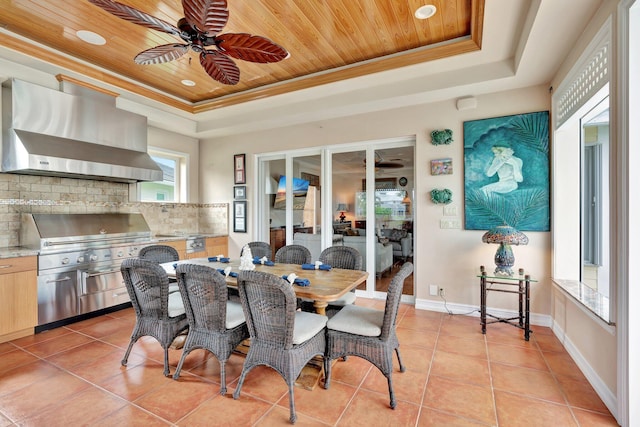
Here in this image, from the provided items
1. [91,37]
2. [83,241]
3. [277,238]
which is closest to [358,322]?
[277,238]

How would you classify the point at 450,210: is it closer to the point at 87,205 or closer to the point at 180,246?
the point at 180,246

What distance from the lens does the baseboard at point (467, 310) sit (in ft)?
10.9

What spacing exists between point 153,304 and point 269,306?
1.09 meters

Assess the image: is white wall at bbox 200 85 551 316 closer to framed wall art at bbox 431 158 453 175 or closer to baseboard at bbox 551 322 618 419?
framed wall art at bbox 431 158 453 175

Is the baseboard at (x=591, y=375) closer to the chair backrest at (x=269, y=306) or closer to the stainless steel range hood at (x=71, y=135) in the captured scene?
the chair backrest at (x=269, y=306)

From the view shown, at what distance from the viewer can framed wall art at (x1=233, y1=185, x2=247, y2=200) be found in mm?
5273

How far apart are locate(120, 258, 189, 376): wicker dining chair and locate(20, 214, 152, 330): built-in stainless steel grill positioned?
1512 millimetres

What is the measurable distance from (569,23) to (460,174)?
1703mm

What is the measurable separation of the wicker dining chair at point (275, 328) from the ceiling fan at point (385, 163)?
9.29 feet

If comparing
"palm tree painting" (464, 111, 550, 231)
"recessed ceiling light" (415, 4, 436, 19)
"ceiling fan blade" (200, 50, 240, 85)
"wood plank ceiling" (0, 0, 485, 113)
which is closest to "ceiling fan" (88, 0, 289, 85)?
"ceiling fan blade" (200, 50, 240, 85)

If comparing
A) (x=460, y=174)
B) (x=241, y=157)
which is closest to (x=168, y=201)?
Answer: (x=241, y=157)

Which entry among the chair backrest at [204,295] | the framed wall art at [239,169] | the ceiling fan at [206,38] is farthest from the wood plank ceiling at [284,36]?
the chair backrest at [204,295]

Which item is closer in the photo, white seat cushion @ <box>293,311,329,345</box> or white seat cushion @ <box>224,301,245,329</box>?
white seat cushion @ <box>293,311,329,345</box>
